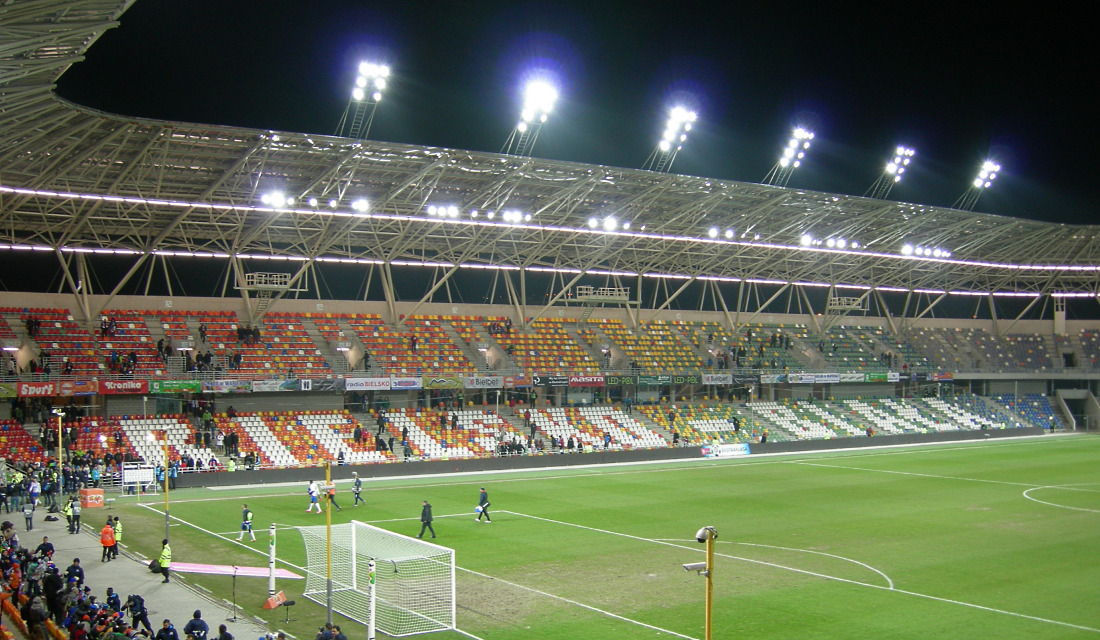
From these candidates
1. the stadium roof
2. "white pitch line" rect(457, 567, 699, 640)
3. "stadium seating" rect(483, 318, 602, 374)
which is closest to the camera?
"white pitch line" rect(457, 567, 699, 640)

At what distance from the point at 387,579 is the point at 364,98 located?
77.5 feet

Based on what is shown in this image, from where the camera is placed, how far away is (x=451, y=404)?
55156 mm

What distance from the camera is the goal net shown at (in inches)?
758

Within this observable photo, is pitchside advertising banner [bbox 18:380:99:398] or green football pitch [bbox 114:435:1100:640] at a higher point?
pitchside advertising banner [bbox 18:380:99:398]

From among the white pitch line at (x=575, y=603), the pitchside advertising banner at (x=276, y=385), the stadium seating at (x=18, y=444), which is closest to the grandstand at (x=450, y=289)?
the pitchside advertising banner at (x=276, y=385)

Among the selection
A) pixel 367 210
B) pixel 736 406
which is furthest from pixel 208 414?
pixel 736 406

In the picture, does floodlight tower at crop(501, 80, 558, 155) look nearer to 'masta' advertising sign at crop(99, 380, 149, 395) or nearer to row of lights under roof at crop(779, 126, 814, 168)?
row of lights under roof at crop(779, 126, 814, 168)

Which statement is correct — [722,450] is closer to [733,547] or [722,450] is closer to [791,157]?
[791,157]

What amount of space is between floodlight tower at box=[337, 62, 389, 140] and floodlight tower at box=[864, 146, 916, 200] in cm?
3679

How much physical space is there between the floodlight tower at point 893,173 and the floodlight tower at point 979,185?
749 cm

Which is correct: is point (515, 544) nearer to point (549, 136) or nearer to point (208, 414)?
point (208, 414)

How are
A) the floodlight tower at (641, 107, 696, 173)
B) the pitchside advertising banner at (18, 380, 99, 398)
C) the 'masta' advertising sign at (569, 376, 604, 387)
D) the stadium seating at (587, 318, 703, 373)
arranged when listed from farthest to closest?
the stadium seating at (587, 318, 703, 373), the 'masta' advertising sign at (569, 376, 604, 387), the floodlight tower at (641, 107, 696, 173), the pitchside advertising banner at (18, 380, 99, 398)

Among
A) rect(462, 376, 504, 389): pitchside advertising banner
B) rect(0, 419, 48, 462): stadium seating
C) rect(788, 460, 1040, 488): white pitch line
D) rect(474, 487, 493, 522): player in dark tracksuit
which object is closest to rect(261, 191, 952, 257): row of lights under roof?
rect(462, 376, 504, 389): pitchside advertising banner

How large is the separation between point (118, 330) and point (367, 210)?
14.8m
